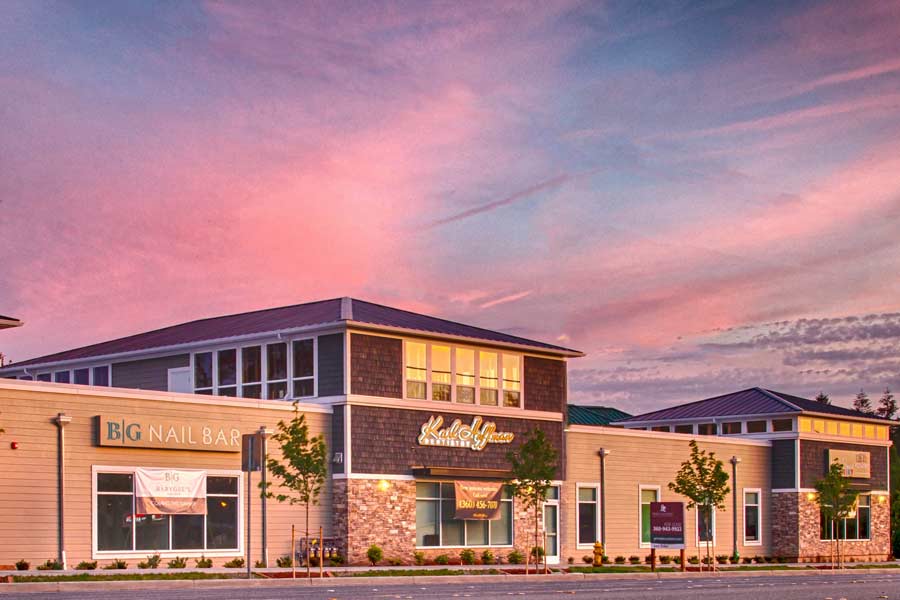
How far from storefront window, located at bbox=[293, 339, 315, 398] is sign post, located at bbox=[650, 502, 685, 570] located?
11821mm

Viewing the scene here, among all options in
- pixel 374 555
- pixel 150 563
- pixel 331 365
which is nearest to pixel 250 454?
pixel 150 563

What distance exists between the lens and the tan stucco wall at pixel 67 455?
28.8 m

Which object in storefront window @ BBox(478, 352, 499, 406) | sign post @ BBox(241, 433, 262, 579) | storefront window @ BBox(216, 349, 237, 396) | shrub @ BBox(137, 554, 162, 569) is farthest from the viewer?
storefront window @ BBox(478, 352, 499, 406)

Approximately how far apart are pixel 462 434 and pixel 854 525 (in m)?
25.5

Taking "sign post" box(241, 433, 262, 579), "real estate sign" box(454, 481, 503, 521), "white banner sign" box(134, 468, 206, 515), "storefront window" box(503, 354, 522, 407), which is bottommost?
"real estate sign" box(454, 481, 503, 521)

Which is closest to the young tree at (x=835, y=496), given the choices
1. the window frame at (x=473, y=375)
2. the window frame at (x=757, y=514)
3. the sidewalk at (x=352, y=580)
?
the window frame at (x=757, y=514)

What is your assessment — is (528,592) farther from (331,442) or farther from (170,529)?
(331,442)

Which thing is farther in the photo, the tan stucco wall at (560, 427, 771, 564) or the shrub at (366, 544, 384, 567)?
the tan stucco wall at (560, 427, 771, 564)

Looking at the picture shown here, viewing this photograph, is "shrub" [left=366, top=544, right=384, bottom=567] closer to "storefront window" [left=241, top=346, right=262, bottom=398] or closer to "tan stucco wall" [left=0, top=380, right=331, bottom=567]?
"tan stucco wall" [left=0, top=380, right=331, bottom=567]

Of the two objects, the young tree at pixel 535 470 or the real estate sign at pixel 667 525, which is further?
the real estate sign at pixel 667 525

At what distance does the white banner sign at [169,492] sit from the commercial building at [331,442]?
0.06 m

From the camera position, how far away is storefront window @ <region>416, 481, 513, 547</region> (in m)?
38.5

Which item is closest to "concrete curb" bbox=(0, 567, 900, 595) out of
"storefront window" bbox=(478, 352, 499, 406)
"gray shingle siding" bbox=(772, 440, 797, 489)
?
"storefront window" bbox=(478, 352, 499, 406)

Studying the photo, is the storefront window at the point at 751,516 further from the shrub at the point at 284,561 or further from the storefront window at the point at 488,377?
the shrub at the point at 284,561
